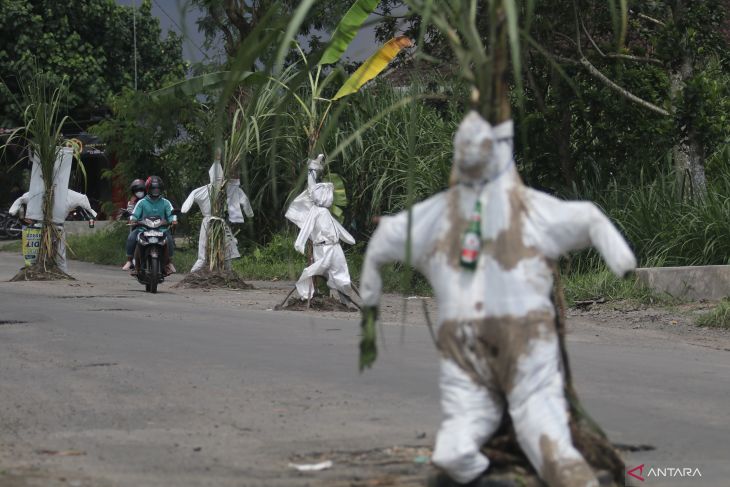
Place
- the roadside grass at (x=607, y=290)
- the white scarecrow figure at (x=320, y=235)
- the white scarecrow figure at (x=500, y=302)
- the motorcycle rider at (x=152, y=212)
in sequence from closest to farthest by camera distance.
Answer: the white scarecrow figure at (x=500, y=302), the roadside grass at (x=607, y=290), the white scarecrow figure at (x=320, y=235), the motorcycle rider at (x=152, y=212)

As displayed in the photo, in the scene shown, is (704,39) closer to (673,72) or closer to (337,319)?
(673,72)

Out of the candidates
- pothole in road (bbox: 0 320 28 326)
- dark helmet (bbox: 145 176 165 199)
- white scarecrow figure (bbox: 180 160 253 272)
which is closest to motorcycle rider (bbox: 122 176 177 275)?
dark helmet (bbox: 145 176 165 199)

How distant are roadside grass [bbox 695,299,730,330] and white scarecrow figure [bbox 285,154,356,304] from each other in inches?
164

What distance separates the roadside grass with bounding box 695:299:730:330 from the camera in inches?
512

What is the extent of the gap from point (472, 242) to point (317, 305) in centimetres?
1031

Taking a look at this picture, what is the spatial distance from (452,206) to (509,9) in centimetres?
101

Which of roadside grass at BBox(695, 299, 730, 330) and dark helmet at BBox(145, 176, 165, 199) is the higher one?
dark helmet at BBox(145, 176, 165, 199)

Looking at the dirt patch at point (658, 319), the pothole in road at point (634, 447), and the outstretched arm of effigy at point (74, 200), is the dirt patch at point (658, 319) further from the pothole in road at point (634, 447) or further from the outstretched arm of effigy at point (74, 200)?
the outstretched arm of effigy at point (74, 200)

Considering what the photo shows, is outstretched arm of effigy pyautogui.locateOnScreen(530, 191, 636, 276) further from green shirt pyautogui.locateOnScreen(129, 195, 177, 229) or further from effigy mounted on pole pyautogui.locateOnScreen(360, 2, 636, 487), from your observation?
green shirt pyautogui.locateOnScreen(129, 195, 177, 229)

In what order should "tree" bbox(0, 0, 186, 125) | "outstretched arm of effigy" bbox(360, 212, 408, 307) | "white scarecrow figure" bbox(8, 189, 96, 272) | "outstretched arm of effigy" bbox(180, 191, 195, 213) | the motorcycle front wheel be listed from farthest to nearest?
"tree" bbox(0, 0, 186, 125), "white scarecrow figure" bbox(8, 189, 96, 272), "outstretched arm of effigy" bbox(180, 191, 195, 213), the motorcycle front wheel, "outstretched arm of effigy" bbox(360, 212, 408, 307)

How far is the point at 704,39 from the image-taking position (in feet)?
52.6

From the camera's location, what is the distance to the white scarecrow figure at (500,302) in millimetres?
5035

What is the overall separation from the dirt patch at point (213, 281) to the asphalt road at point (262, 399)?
5.43 metres

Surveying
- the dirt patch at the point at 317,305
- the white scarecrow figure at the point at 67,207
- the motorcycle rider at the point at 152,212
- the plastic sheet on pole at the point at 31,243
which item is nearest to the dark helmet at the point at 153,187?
the motorcycle rider at the point at 152,212
